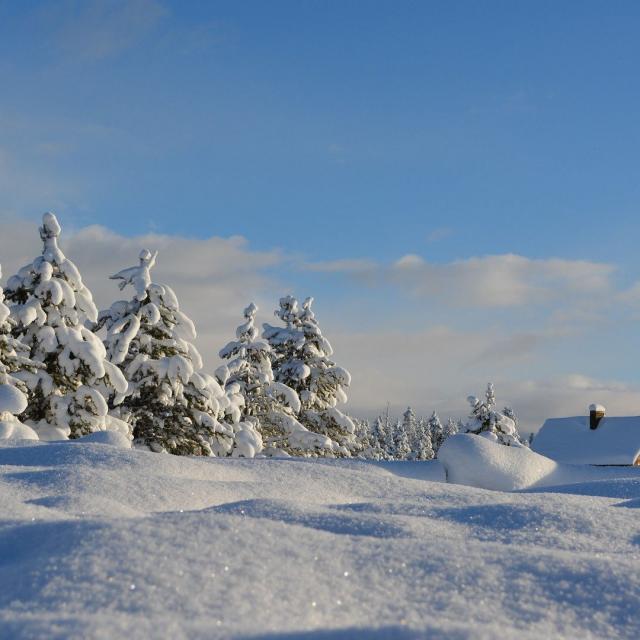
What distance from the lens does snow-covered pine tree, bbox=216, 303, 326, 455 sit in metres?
24.1

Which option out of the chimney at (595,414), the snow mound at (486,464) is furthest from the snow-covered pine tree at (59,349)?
the chimney at (595,414)

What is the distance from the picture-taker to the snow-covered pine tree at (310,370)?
26.4 m

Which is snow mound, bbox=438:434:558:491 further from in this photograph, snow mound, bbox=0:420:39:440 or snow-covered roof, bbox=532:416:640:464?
snow-covered roof, bbox=532:416:640:464

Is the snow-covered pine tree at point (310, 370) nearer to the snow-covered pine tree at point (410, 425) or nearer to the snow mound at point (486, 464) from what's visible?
→ the snow mound at point (486, 464)

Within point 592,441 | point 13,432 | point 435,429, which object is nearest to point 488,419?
point 592,441

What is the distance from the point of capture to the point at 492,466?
1063cm

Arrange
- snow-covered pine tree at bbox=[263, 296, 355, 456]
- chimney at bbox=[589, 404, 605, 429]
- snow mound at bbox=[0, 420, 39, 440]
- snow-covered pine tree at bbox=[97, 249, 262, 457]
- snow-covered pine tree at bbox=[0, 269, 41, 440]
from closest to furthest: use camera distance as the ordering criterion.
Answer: snow mound at bbox=[0, 420, 39, 440] → snow-covered pine tree at bbox=[0, 269, 41, 440] → snow-covered pine tree at bbox=[97, 249, 262, 457] → snow-covered pine tree at bbox=[263, 296, 355, 456] → chimney at bbox=[589, 404, 605, 429]

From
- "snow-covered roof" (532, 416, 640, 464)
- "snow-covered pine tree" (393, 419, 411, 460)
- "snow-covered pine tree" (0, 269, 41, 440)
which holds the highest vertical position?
"snow-covered pine tree" (0, 269, 41, 440)

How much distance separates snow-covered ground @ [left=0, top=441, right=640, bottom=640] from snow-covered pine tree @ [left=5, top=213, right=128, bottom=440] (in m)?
12.8

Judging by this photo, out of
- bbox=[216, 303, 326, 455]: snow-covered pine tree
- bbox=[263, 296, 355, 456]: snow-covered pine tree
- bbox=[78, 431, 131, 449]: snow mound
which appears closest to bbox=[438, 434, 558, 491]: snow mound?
bbox=[78, 431, 131, 449]: snow mound

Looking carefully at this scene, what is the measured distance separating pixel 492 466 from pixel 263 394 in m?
15.0

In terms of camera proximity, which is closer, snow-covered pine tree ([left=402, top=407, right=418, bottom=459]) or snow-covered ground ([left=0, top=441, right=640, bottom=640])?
snow-covered ground ([left=0, top=441, right=640, bottom=640])

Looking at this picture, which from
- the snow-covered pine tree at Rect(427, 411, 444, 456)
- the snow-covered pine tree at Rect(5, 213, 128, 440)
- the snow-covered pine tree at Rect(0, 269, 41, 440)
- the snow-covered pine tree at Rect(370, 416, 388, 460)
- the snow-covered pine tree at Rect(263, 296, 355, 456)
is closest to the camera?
the snow-covered pine tree at Rect(0, 269, 41, 440)

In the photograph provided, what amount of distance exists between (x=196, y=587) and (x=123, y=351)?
1672 centimetres
